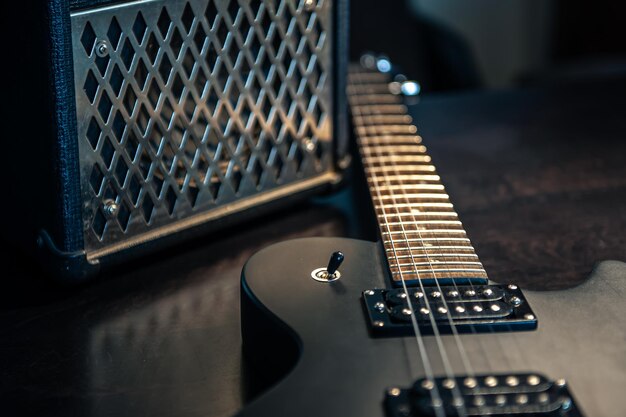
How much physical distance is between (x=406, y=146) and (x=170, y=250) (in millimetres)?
289

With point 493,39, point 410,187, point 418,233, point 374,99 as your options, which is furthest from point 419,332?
point 493,39

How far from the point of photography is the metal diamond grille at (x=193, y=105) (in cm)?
80

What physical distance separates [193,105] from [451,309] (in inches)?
13.2

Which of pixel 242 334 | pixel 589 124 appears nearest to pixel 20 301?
pixel 242 334

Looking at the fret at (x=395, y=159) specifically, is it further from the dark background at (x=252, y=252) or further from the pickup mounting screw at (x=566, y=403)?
the pickup mounting screw at (x=566, y=403)

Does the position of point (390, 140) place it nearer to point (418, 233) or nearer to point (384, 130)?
point (384, 130)

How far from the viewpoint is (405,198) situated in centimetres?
90

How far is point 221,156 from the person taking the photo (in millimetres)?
912

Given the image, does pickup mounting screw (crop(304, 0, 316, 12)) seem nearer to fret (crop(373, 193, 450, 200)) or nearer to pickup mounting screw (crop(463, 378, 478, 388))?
fret (crop(373, 193, 450, 200))

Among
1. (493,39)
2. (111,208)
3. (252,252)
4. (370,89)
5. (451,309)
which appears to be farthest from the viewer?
(493,39)

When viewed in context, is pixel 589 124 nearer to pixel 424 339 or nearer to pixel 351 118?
pixel 351 118

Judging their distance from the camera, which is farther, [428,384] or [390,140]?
[390,140]

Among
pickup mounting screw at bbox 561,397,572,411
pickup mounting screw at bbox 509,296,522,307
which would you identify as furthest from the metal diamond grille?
pickup mounting screw at bbox 561,397,572,411

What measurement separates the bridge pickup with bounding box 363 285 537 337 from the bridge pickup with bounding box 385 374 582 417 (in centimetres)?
7
